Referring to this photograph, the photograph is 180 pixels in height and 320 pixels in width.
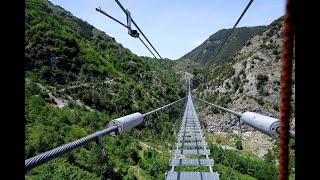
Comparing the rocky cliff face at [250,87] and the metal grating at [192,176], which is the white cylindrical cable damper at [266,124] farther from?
the rocky cliff face at [250,87]

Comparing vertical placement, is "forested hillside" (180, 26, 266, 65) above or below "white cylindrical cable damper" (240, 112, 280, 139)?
above

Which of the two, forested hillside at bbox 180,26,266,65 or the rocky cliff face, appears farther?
forested hillside at bbox 180,26,266,65

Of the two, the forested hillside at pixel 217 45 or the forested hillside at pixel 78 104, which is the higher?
the forested hillside at pixel 217 45

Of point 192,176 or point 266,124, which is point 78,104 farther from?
point 266,124

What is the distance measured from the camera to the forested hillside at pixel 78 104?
846 inches

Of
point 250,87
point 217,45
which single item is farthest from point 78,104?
point 217,45

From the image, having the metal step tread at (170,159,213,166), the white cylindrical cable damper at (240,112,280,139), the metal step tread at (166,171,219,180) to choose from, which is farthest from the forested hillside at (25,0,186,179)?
A: the white cylindrical cable damper at (240,112,280,139)

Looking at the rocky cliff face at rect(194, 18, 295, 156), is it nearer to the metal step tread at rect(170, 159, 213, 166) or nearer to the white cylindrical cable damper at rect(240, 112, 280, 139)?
the metal step tread at rect(170, 159, 213, 166)

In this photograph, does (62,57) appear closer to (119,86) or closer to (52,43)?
(52,43)

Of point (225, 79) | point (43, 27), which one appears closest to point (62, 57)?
point (43, 27)

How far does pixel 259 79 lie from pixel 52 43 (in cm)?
2838

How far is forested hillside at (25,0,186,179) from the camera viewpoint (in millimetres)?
21500

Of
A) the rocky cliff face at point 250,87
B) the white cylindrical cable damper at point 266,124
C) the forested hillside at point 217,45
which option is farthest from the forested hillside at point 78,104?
the forested hillside at point 217,45

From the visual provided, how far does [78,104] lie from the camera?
31562 millimetres
